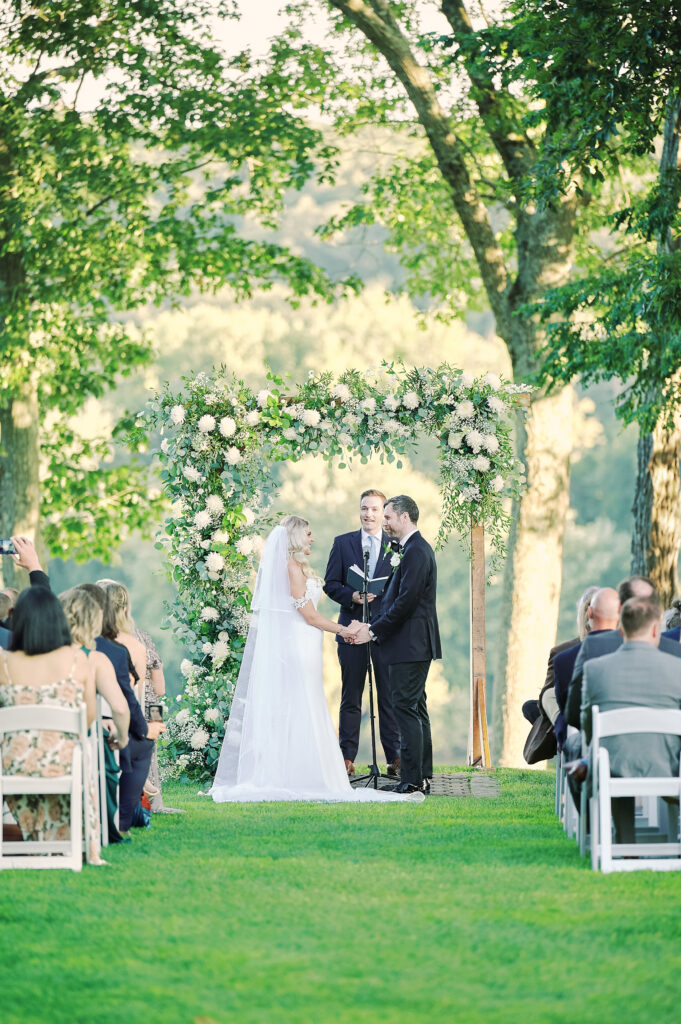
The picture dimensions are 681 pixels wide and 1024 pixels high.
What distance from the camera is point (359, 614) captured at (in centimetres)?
1109

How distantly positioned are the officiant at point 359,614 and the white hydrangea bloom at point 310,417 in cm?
90

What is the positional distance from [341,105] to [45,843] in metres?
14.2

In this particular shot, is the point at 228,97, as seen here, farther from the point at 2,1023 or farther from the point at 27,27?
the point at 2,1023

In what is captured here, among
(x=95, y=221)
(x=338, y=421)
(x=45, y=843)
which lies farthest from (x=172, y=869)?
(x=95, y=221)

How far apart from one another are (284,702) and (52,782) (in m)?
3.37

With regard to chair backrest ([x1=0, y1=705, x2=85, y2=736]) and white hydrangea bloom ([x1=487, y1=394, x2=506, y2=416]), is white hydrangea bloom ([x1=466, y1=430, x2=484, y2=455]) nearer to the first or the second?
white hydrangea bloom ([x1=487, y1=394, x2=506, y2=416])

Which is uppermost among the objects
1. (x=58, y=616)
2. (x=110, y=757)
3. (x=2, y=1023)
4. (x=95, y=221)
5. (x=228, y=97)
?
(x=228, y=97)

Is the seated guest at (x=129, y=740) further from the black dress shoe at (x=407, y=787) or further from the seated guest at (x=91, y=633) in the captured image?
the black dress shoe at (x=407, y=787)

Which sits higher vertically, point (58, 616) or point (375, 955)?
point (58, 616)

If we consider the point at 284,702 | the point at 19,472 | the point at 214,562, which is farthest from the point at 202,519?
the point at 19,472

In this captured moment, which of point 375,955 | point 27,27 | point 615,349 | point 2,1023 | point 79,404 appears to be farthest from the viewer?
point 79,404

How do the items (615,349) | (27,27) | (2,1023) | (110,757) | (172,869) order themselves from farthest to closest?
(27,27), (615,349), (110,757), (172,869), (2,1023)

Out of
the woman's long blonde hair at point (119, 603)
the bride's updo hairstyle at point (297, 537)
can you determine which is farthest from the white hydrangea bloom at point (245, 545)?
the woman's long blonde hair at point (119, 603)

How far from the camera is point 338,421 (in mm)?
11633
